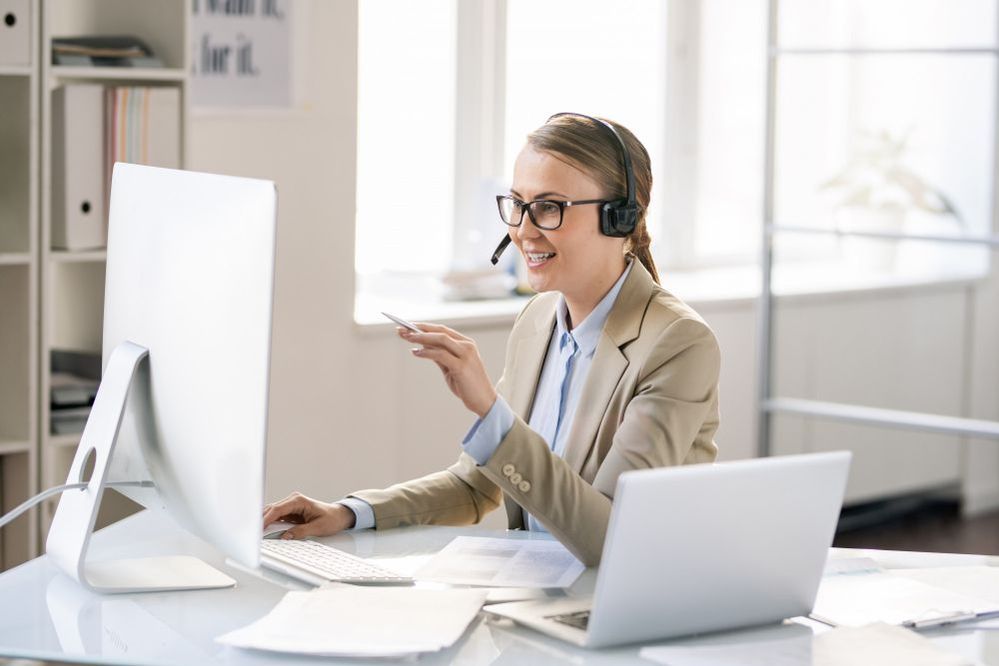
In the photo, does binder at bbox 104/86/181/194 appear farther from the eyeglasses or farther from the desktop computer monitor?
the desktop computer monitor

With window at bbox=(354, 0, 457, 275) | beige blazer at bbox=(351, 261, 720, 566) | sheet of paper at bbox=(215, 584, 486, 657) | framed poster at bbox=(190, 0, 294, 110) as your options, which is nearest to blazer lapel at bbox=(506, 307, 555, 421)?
beige blazer at bbox=(351, 261, 720, 566)

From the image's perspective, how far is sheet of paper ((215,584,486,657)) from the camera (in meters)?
1.56

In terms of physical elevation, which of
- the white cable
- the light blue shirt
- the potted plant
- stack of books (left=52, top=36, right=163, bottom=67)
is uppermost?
stack of books (left=52, top=36, right=163, bottom=67)

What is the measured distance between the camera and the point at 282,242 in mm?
3768

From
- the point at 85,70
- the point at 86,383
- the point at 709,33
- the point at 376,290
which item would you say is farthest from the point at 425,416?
the point at 709,33

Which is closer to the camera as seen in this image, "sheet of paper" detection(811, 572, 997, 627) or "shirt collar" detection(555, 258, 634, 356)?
"sheet of paper" detection(811, 572, 997, 627)

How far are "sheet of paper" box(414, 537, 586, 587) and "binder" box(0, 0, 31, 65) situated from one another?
1550 millimetres

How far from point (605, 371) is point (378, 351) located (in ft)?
6.04

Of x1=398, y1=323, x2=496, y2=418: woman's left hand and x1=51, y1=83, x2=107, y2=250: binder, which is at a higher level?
x1=51, y1=83, x2=107, y2=250: binder

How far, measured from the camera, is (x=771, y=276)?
446 cm

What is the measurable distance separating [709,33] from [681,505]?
3.62 metres

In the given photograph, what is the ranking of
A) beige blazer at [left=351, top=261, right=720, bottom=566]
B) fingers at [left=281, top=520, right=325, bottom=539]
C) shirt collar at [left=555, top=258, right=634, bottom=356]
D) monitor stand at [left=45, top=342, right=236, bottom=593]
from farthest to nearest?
1. shirt collar at [left=555, top=258, right=634, bottom=356]
2. fingers at [left=281, top=520, right=325, bottom=539]
3. beige blazer at [left=351, top=261, right=720, bottom=566]
4. monitor stand at [left=45, top=342, right=236, bottom=593]

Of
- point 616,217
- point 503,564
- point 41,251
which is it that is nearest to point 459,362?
point 503,564

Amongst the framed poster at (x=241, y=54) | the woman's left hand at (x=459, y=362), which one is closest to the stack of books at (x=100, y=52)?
the framed poster at (x=241, y=54)
